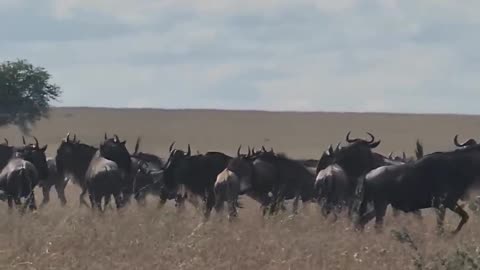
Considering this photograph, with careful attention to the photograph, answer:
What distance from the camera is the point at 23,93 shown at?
249 feet

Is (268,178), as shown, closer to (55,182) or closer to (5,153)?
(5,153)

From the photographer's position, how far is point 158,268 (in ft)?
42.7

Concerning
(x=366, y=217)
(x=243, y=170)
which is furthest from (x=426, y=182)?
(x=243, y=170)

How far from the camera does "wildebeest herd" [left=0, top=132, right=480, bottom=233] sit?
61.1 feet

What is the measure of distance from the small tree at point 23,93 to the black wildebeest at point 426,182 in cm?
5728

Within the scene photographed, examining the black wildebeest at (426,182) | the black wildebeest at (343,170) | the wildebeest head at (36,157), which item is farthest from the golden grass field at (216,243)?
the wildebeest head at (36,157)

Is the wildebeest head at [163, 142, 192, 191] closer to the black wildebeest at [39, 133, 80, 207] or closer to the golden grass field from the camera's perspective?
the golden grass field

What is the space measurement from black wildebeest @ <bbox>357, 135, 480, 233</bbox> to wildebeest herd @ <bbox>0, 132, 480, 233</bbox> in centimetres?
1

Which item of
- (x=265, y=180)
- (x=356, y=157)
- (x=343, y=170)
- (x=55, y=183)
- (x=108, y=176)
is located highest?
(x=356, y=157)

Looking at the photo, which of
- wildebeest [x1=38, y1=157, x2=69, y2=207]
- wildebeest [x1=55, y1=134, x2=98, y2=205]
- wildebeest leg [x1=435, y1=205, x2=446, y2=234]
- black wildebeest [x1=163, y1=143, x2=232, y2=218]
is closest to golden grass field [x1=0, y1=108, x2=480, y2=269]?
wildebeest leg [x1=435, y1=205, x2=446, y2=234]

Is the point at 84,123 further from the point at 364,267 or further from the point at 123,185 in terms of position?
the point at 364,267

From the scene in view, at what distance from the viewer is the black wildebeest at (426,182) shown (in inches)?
727

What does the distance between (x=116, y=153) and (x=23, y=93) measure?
172ft

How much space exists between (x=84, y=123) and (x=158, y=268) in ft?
296
